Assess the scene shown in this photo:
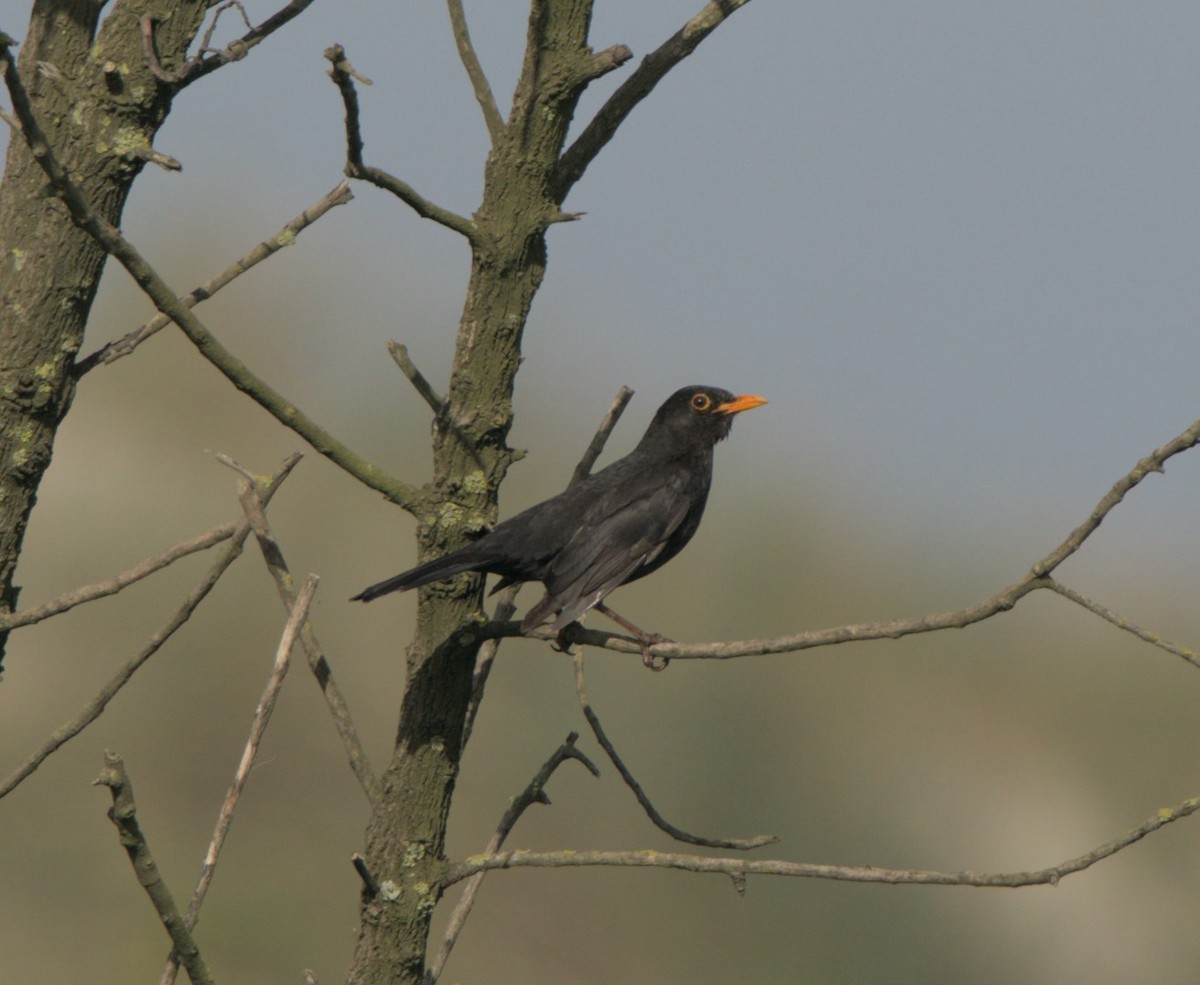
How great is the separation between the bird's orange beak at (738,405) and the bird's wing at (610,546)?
0.71m

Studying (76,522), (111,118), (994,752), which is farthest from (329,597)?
(111,118)

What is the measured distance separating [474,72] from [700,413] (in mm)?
2982

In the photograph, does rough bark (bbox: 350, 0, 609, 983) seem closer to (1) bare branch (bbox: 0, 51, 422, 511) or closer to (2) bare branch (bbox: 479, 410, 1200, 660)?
(1) bare branch (bbox: 0, 51, 422, 511)

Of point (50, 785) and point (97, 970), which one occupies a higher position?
point (50, 785)

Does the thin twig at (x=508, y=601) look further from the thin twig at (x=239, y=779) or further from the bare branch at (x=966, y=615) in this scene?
the thin twig at (x=239, y=779)

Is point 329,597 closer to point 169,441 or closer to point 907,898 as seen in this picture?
point 169,441

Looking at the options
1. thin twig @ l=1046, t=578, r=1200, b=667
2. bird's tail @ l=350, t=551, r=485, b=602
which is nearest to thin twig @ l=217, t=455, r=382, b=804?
bird's tail @ l=350, t=551, r=485, b=602

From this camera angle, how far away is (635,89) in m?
3.59

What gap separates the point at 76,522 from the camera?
579 inches

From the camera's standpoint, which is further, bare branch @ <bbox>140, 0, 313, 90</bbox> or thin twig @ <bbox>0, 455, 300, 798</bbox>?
bare branch @ <bbox>140, 0, 313, 90</bbox>

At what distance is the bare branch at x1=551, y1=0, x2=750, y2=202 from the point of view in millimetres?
3562

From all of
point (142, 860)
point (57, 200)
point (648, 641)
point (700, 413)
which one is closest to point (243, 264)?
point (57, 200)

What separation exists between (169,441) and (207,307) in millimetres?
2450

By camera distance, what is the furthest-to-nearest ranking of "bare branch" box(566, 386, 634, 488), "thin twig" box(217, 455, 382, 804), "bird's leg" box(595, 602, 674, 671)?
"bare branch" box(566, 386, 634, 488)
"bird's leg" box(595, 602, 674, 671)
"thin twig" box(217, 455, 382, 804)
